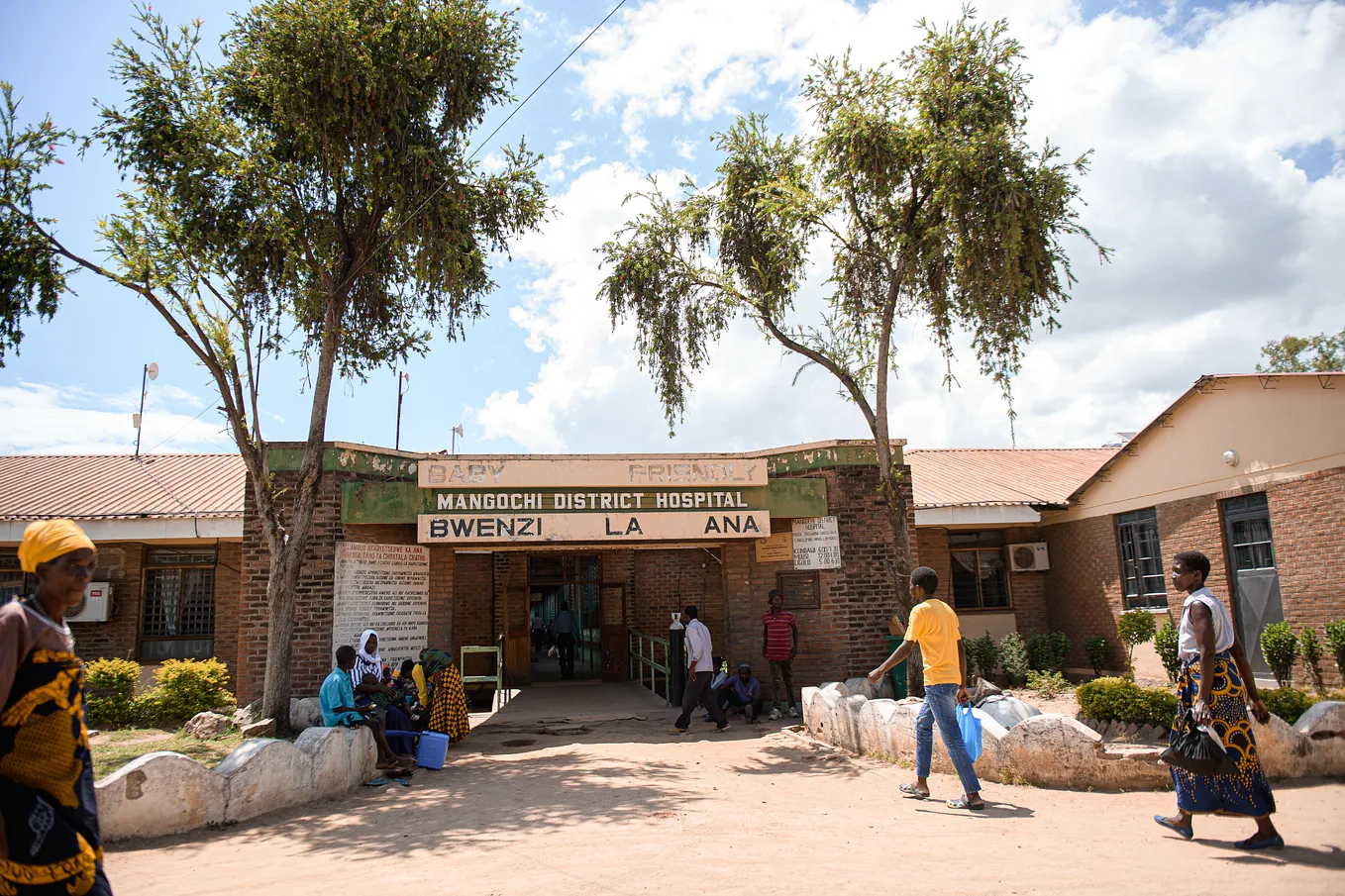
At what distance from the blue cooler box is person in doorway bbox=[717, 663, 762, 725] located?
4.02 m

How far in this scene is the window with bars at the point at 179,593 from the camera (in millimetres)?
14953

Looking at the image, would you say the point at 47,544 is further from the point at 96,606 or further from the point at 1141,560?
the point at 1141,560

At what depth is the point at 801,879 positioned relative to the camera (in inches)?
187

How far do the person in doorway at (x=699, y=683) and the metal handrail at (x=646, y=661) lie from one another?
260cm

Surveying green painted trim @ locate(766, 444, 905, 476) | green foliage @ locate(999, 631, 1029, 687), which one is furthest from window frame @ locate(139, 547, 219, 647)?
green foliage @ locate(999, 631, 1029, 687)

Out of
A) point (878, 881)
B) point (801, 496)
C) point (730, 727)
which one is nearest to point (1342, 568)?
point (801, 496)

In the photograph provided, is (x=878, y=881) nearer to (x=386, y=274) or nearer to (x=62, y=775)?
(x=62, y=775)

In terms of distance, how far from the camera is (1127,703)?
330 inches

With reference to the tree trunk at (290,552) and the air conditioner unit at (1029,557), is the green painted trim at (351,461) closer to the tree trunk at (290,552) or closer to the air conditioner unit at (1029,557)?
the tree trunk at (290,552)

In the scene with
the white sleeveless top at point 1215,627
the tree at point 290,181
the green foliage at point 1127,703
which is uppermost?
the tree at point 290,181

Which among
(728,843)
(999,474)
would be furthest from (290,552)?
(999,474)

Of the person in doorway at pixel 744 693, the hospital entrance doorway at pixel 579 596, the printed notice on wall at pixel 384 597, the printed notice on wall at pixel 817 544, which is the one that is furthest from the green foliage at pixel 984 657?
the printed notice on wall at pixel 384 597

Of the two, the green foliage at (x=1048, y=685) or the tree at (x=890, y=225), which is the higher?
the tree at (x=890, y=225)

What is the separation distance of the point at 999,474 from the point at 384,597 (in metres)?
13.0
